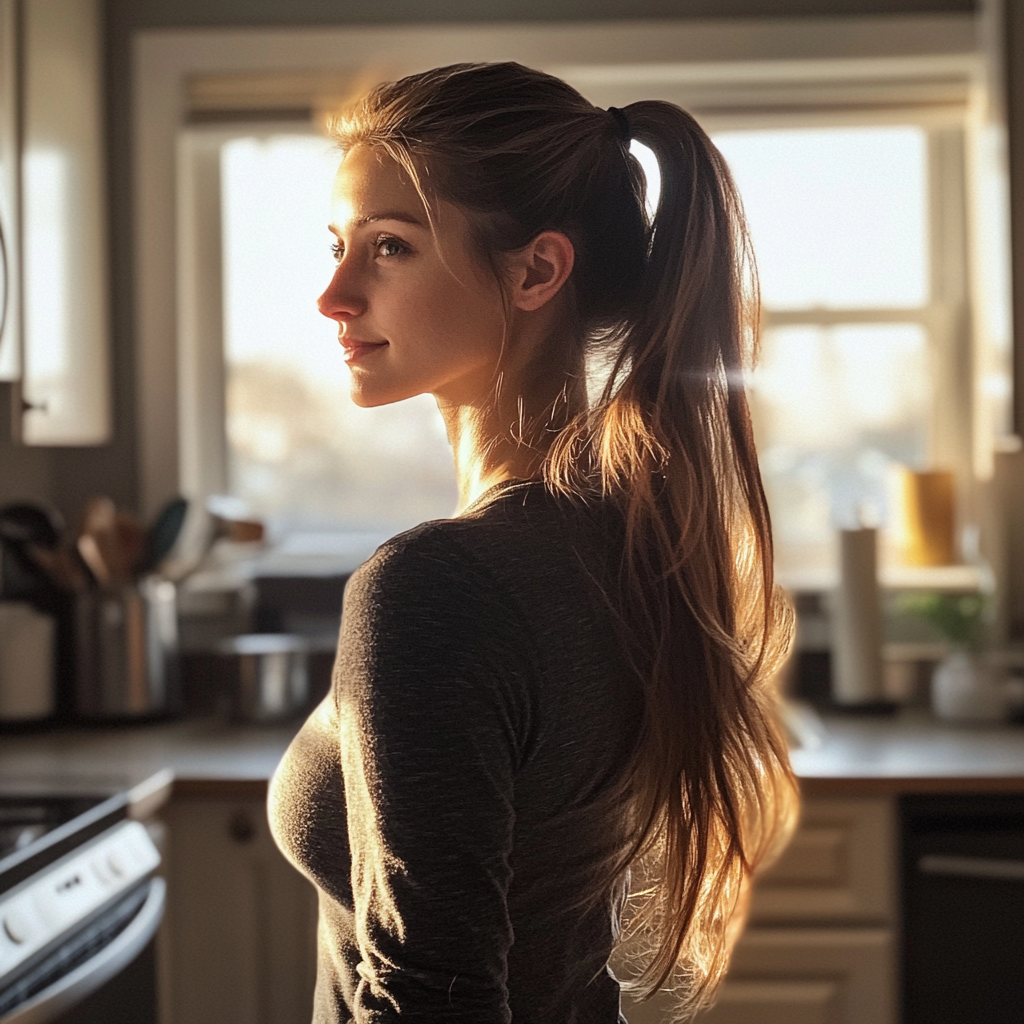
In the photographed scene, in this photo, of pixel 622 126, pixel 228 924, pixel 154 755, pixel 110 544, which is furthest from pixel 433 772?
pixel 110 544

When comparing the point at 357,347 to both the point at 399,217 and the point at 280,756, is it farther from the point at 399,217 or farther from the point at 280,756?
the point at 280,756

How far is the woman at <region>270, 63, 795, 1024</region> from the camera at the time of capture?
64cm

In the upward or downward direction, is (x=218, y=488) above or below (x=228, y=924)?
above

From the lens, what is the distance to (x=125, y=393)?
258 cm

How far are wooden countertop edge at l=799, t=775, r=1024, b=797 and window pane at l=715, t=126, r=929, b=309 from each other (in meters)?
1.16

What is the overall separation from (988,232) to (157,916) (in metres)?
1.85

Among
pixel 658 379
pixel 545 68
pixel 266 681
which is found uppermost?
pixel 545 68

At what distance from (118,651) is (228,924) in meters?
0.60

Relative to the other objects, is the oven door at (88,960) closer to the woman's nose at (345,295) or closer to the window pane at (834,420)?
the woman's nose at (345,295)

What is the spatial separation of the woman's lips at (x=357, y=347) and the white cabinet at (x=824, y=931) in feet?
4.31

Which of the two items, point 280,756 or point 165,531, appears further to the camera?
point 165,531

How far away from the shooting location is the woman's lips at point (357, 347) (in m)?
0.78

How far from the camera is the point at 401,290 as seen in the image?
76 centimetres

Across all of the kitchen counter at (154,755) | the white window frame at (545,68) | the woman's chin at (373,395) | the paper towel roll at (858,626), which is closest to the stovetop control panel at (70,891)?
the kitchen counter at (154,755)
